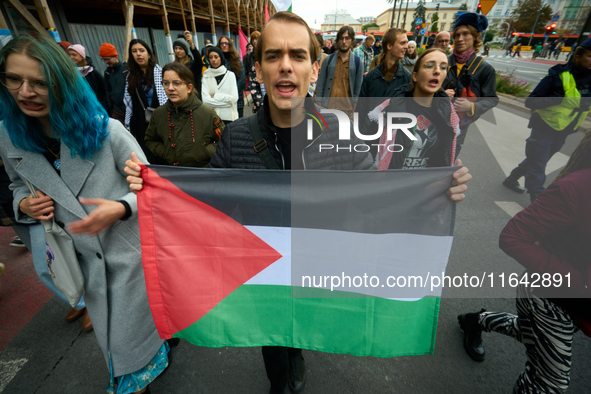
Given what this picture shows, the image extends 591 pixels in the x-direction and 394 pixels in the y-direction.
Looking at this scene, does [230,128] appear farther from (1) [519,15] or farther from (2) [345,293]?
(1) [519,15]

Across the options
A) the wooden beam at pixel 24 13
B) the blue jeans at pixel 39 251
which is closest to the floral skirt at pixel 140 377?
the blue jeans at pixel 39 251

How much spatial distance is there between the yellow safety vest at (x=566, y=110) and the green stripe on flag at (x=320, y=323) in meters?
3.77

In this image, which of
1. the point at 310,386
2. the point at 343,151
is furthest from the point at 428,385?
the point at 343,151

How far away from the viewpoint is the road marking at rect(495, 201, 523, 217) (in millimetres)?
4184

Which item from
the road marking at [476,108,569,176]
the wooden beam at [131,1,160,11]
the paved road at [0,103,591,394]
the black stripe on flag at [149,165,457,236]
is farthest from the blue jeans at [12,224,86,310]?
the wooden beam at [131,1,160,11]

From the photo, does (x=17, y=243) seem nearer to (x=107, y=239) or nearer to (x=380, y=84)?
(x=107, y=239)

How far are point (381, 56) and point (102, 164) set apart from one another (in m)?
4.59

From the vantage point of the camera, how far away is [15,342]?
2.41 m

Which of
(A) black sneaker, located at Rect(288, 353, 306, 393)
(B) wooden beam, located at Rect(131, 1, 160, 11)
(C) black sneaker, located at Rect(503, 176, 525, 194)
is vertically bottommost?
(C) black sneaker, located at Rect(503, 176, 525, 194)

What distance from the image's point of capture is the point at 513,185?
15.9ft

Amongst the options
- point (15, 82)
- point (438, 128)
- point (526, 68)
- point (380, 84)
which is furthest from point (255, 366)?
point (526, 68)

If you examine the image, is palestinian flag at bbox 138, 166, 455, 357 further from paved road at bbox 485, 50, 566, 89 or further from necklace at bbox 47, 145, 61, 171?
paved road at bbox 485, 50, 566, 89

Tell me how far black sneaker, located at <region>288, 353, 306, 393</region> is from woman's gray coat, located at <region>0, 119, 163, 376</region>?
945mm

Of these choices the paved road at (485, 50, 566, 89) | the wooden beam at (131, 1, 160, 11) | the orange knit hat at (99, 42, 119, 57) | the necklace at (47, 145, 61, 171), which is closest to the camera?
the necklace at (47, 145, 61, 171)
